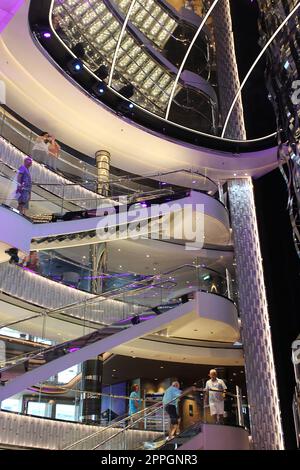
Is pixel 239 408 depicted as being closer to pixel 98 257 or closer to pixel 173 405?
pixel 173 405

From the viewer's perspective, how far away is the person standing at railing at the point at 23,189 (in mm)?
9814

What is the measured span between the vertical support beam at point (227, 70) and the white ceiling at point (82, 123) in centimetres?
135

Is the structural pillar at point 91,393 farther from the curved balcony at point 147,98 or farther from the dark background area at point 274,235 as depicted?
the curved balcony at point 147,98

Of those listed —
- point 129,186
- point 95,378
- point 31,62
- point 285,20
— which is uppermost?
point 31,62

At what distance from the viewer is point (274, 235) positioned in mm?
16750

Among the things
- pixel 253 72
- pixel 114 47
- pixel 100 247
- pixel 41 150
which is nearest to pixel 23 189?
pixel 41 150

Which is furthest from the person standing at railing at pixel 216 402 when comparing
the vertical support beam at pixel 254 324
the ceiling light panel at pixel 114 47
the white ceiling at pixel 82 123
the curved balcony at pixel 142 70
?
the curved balcony at pixel 142 70

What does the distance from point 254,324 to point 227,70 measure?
9.15 metres

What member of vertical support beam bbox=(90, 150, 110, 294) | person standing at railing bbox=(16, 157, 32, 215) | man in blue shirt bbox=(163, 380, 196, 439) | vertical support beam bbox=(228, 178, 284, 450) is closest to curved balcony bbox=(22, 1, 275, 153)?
vertical support beam bbox=(90, 150, 110, 294)

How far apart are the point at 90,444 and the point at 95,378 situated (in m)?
Result: 3.45
